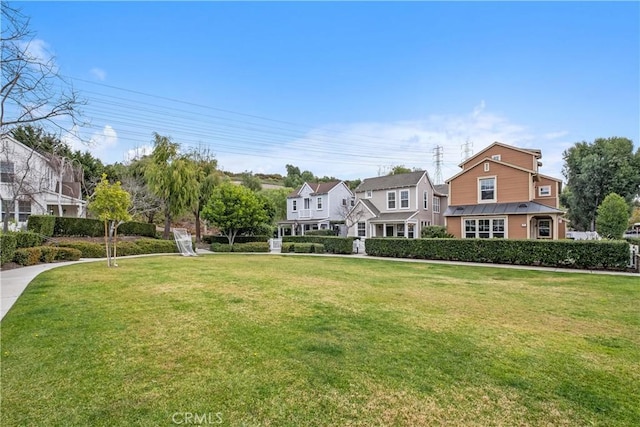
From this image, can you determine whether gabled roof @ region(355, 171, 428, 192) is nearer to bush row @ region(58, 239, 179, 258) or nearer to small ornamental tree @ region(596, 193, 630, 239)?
small ornamental tree @ region(596, 193, 630, 239)

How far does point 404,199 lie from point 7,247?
23574 millimetres

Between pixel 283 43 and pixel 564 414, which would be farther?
pixel 283 43

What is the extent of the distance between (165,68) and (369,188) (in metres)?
18.0

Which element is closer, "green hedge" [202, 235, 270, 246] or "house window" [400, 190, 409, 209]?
"green hedge" [202, 235, 270, 246]

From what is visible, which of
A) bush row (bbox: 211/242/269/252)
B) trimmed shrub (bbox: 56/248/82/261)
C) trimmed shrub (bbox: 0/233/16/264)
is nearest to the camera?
trimmed shrub (bbox: 0/233/16/264)

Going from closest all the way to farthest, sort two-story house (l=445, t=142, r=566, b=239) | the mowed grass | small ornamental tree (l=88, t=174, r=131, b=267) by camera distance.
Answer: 1. the mowed grass
2. small ornamental tree (l=88, t=174, r=131, b=267)
3. two-story house (l=445, t=142, r=566, b=239)

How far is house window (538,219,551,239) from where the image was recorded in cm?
2088

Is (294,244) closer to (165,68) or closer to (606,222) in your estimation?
(165,68)

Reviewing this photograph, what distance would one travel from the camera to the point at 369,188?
94.2ft

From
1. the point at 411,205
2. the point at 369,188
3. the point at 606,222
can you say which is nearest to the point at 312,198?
the point at 369,188

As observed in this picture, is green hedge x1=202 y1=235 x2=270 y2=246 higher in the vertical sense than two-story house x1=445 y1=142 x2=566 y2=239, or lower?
lower

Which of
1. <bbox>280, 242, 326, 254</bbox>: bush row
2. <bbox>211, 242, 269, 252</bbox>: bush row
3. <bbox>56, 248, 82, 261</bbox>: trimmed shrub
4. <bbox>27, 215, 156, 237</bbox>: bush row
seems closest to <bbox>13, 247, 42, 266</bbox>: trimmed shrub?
<bbox>56, 248, 82, 261</bbox>: trimmed shrub

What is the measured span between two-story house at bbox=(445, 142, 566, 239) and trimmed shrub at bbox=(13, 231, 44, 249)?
903 inches

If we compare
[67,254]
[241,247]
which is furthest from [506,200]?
[67,254]
